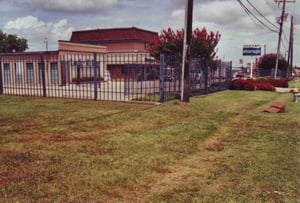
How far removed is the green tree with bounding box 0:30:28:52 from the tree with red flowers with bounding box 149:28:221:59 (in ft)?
130

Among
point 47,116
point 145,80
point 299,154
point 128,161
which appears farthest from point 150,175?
point 145,80

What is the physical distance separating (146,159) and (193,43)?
2204 centimetres

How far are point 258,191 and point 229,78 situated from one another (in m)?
27.3

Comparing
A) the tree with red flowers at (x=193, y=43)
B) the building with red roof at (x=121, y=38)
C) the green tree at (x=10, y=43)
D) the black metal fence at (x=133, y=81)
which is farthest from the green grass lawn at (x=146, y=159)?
the green tree at (x=10, y=43)

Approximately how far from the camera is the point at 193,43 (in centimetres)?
2789

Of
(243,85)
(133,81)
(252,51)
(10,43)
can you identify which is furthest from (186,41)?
(10,43)

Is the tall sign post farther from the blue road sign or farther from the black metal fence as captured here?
the black metal fence

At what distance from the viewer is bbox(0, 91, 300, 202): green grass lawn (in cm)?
506

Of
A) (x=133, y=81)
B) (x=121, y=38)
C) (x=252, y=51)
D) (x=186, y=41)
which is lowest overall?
(x=133, y=81)

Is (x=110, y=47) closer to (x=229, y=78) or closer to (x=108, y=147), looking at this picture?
(x=229, y=78)

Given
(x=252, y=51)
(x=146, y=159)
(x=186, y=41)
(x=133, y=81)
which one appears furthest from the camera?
(x=252, y=51)

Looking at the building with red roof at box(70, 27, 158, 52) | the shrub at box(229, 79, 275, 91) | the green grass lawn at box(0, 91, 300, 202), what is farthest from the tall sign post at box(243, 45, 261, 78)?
the green grass lawn at box(0, 91, 300, 202)

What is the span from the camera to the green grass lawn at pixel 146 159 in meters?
5.06

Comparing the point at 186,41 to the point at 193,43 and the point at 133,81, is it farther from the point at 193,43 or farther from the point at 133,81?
A: the point at 193,43
